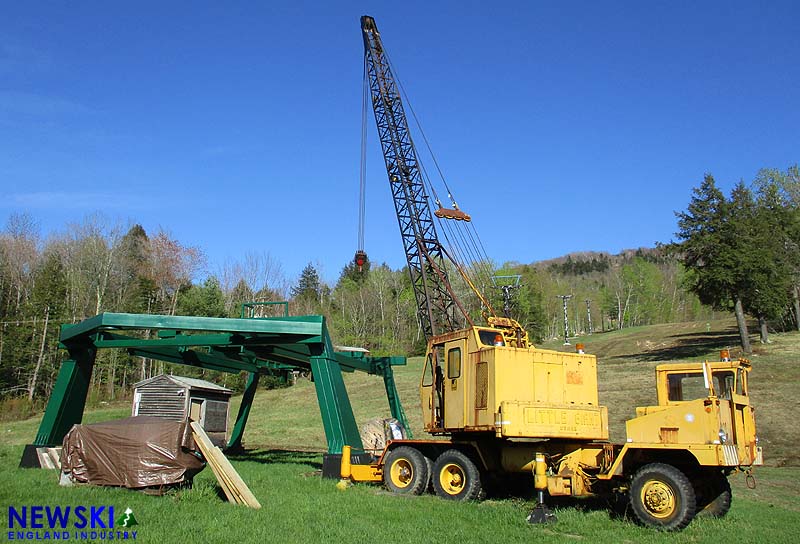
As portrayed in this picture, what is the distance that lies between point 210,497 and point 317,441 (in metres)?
20.0

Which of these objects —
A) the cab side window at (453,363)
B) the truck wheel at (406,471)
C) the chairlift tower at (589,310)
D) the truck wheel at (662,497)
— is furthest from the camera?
the chairlift tower at (589,310)

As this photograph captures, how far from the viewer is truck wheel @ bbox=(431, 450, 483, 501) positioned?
1234 centimetres

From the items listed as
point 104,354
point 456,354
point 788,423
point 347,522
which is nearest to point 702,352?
point 788,423

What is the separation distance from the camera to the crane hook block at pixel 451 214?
42781 mm

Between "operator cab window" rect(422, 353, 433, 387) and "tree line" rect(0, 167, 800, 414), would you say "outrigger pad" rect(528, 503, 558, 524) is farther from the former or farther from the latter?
"tree line" rect(0, 167, 800, 414)

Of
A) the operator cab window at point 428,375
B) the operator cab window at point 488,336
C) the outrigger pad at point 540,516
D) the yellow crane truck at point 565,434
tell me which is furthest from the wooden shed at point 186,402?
the outrigger pad at point 540,516

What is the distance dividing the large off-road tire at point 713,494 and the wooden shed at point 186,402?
20803mm

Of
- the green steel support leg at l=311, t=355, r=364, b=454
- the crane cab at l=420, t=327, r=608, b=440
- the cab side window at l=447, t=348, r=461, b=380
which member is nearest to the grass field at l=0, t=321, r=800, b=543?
the green steel support leg at l=311, t=355, r=364, b=454

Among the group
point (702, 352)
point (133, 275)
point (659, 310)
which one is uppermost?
point (659, 310)

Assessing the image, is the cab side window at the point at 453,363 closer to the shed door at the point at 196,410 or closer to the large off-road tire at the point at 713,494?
the large off-road tire at the point at 713,494

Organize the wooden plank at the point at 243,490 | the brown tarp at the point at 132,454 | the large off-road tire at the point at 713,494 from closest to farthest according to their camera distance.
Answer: the wooden plank at the point at 243,490
the large off-road tire at the point at 713,494
the brown tarp at the point at 132,454

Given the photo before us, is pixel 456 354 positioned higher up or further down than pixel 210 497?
higher up

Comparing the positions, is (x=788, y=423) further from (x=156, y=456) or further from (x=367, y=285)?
(x=367, y=285)

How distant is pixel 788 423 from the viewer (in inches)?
969
